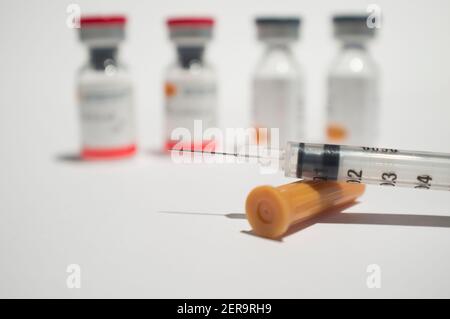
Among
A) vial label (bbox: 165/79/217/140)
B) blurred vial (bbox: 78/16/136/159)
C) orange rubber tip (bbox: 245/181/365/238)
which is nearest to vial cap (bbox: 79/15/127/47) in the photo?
blurred vial (bbox: 78/16/136/159)

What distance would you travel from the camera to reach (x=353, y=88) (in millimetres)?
1775

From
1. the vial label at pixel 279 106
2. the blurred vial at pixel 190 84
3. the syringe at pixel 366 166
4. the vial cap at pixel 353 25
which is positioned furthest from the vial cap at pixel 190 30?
the syringe at pixel 366 166

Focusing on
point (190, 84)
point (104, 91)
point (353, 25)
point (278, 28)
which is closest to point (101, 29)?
point (104, 91)

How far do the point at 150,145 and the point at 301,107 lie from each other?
57 cm

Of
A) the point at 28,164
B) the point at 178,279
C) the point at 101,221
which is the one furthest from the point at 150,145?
the point at 178,279

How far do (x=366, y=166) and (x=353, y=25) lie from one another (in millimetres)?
730

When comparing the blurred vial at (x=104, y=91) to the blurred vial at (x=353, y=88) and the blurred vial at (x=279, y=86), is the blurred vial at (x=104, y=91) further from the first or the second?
the blurred vial at (x=353, y=88)

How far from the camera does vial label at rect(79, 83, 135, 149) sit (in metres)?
1.66

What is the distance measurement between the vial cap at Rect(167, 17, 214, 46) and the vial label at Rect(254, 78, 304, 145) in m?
0.24

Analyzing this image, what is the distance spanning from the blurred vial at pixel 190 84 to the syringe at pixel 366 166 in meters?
0.64

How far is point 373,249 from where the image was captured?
107cm

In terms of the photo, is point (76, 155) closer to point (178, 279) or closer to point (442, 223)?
point (178, 279)

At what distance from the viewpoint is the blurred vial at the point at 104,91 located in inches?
63.5

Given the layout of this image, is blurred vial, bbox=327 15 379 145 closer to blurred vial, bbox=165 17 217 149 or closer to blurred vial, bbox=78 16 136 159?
blurred vial, bbox=165 17 217 149
